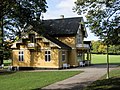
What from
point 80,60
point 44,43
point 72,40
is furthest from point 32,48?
point 80,60

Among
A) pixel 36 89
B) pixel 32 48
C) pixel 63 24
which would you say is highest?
pixel 63 24

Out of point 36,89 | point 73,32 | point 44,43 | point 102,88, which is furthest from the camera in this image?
point 73,32

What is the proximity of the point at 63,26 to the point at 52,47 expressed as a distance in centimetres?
716

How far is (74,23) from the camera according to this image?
4753 centimetres

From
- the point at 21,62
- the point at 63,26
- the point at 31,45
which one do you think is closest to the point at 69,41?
the point at 63,26

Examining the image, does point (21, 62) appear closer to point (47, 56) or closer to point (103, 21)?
point (47, 56)

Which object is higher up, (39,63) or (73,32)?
(73,32)

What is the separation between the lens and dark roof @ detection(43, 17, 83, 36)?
151 ft

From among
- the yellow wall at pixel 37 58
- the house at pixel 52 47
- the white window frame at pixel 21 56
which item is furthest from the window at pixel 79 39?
the white window frame at pixel 21 56

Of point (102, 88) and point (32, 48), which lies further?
point (32, 48)

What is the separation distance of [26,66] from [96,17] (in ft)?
88.7

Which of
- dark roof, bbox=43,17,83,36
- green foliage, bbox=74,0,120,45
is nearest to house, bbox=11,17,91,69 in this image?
dark roof, bbox=43,17,83,36

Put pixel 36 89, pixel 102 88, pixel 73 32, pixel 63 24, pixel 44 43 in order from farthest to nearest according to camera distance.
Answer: pixel 63 24 → pixel 73 32 → pixel 44 43 → pixel 36 89 → pixel 102 88

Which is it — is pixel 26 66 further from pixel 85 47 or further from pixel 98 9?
pixel 98 9
